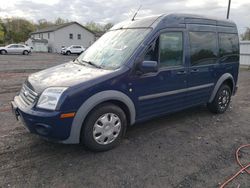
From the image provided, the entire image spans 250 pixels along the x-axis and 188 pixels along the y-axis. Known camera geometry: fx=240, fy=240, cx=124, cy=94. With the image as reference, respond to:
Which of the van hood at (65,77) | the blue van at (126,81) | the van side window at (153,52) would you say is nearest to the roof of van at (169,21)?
the blue van at (126,81)

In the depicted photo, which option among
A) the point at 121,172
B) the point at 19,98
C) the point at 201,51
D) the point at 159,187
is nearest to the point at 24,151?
the point at 19,98

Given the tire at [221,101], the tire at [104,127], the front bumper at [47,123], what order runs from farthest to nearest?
the tire at [221,101] → the tire at [104,127] → the front bumper at [47,123]

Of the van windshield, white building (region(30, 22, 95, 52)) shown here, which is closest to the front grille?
the van windshield

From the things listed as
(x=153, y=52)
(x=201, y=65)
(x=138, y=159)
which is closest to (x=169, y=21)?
(x=153, y=52)

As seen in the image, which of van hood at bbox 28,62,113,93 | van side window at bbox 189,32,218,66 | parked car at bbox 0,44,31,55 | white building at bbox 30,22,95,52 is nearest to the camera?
van hood at bbox 28,62,113,93

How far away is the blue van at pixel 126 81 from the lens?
3.25m

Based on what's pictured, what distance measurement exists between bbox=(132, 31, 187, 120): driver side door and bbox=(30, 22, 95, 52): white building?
155ft

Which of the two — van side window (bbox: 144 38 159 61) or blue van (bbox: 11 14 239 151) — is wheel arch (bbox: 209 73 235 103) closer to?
blue van (bbox: 11 14 239 151)

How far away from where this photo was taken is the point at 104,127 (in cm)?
362

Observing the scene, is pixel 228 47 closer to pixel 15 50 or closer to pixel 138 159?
pixel 138 159

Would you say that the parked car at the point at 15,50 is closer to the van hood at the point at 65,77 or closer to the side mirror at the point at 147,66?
the van hood at the point at 65,77

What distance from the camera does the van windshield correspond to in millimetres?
3871

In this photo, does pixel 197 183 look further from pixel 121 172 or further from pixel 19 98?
pixel 19 98

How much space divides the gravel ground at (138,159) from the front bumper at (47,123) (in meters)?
0.44
